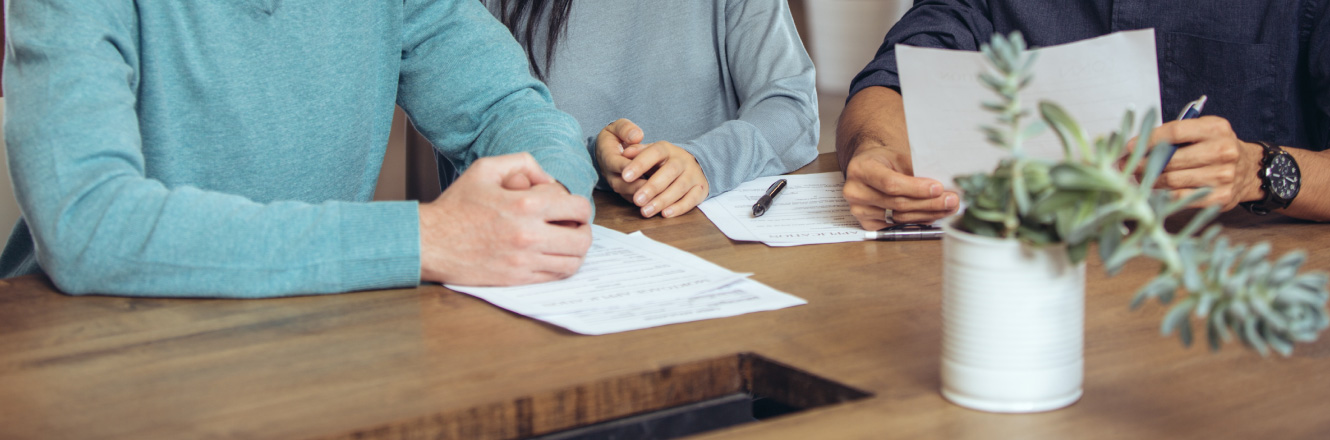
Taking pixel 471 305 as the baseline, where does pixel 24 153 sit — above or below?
above

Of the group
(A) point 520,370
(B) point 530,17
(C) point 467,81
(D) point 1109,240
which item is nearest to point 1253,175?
(D) point 1109,240

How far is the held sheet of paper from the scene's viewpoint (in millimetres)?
803

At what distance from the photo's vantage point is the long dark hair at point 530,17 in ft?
5.41

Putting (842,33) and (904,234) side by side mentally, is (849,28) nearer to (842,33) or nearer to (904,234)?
(842,33)

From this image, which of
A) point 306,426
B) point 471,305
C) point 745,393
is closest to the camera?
point 306,426

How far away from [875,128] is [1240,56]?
0.53 meters

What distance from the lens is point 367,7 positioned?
51.7 inches

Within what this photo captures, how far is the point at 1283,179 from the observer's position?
1.09 metres

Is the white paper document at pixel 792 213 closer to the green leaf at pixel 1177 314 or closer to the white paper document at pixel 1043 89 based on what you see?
the white paper document at pixel 1043 89

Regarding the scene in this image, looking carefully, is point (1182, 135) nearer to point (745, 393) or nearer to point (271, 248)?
point (745, 393)

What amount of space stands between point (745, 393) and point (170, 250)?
1.73 ft

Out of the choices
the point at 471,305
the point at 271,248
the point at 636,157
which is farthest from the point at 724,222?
the point at 271,248

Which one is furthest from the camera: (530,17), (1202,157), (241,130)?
(530,17)

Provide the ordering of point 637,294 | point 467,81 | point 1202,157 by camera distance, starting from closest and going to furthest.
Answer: point 637,294 → point 1202,157 → point 467,81
